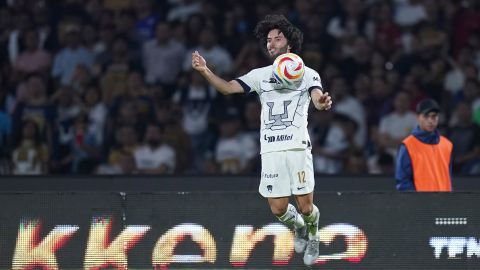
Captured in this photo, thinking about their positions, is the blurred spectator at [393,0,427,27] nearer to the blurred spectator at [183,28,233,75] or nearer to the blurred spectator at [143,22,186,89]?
the blurred spectator at [183,28,233,75]

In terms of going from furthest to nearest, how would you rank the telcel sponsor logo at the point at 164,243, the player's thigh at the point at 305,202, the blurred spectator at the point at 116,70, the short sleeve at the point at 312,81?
the blurred spectator at the point at 116,70, the telcel sponsor logo at the point at 164,243, the player's thigh at the point at 305,202, the short sleeve at the point at 312,81

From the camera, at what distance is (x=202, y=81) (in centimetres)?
1573

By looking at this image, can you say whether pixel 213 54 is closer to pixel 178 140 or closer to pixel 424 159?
pixel 178 140

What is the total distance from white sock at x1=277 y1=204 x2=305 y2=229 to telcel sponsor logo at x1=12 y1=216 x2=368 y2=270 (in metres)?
0.73

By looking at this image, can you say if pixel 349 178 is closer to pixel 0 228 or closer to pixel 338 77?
pixel 338 77

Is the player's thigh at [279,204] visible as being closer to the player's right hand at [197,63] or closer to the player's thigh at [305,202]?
the player's thigh at [305,202]

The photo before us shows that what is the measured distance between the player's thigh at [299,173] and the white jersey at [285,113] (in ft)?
0.24

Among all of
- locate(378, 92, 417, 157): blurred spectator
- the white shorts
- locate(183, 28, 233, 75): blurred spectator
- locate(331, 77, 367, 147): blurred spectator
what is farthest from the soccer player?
locate(183, 28, 233, 75): blurred spectator

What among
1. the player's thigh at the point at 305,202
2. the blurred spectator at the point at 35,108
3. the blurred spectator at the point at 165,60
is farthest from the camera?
the blurred spectator at the point at 165,60

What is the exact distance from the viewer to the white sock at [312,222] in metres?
10.1

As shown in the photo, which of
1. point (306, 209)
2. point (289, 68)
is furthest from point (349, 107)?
point (289, 68)

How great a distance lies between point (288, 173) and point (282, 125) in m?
0.42

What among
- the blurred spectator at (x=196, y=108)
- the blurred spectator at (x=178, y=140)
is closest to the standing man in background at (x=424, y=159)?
the blurred spectator at (x=178, y=140)

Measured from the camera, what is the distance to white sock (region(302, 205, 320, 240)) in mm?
10133
